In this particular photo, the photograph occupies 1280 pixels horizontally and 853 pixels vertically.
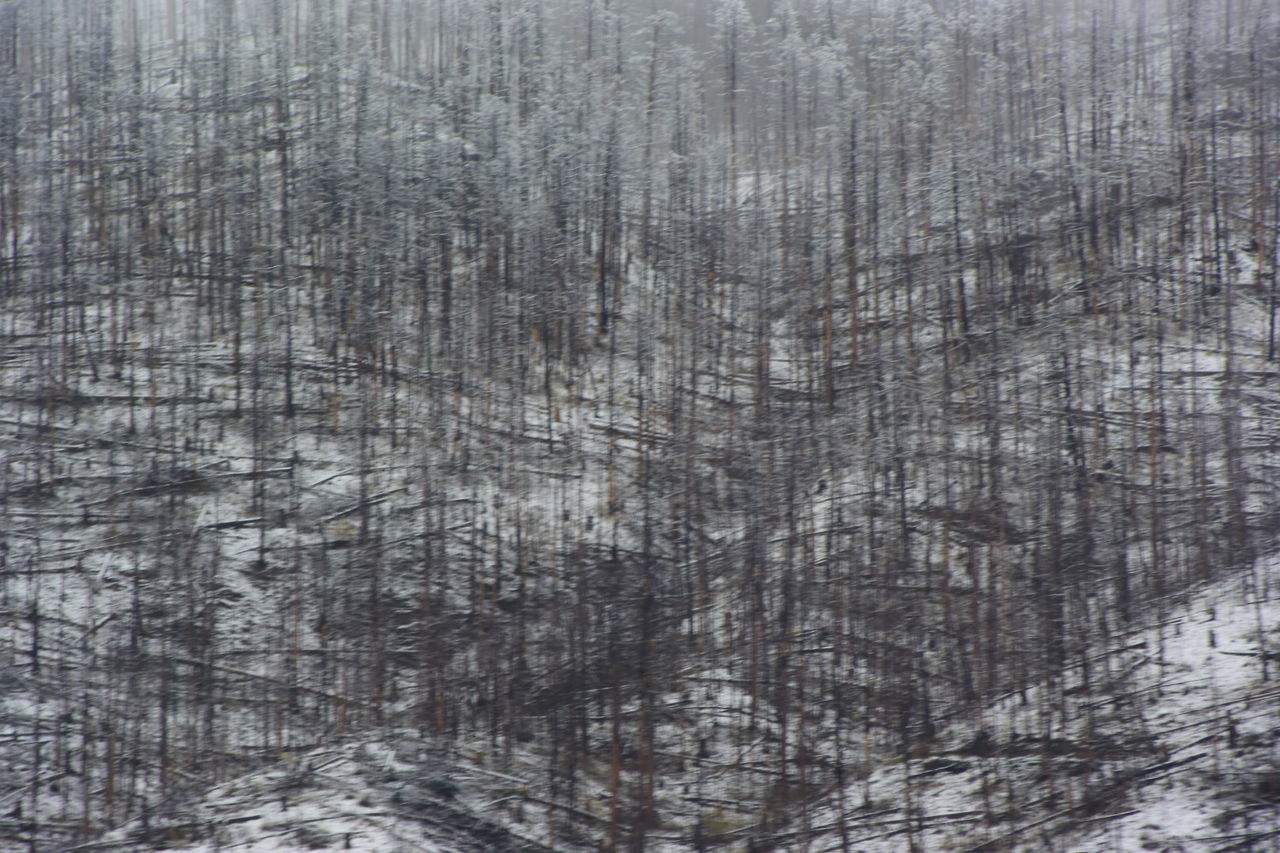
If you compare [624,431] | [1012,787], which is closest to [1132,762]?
[1012,787]

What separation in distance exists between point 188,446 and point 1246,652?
18.5 m

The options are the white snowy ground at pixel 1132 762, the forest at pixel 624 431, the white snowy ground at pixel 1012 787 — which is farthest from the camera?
the forest at pixel 624 431

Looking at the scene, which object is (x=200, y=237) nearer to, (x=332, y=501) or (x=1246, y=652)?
(x=332, y=501)

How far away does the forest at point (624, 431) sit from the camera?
13789 millimetres

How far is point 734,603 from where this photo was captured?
17.2m

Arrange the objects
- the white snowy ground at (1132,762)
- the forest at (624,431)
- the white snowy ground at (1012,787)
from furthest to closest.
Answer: the forest at (624,431), the white snowy ground at (1012,787), the white snowy ground at (1132,762)

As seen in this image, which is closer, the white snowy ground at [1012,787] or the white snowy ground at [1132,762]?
the white snowy ground at [1132,762]

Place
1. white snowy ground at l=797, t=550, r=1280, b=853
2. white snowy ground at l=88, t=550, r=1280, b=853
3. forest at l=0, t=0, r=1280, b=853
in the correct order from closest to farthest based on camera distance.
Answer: white snowy ground at l=797, t=550, r=1280, b=853
white snowy ground at l=88, t=550, r=1280, b=853
forest at l=0, t=0, r=1280, b=853

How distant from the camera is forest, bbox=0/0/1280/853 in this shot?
1379 centimetres

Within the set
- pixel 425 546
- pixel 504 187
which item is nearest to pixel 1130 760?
pixel 425 546

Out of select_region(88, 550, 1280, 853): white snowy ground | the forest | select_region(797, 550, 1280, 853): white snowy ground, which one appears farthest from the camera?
the forest

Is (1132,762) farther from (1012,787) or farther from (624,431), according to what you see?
(624,431)

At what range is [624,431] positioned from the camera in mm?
21375

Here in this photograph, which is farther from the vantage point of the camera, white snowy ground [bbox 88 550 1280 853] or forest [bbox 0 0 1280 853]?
forest [bbox 0 0 1280 853]
